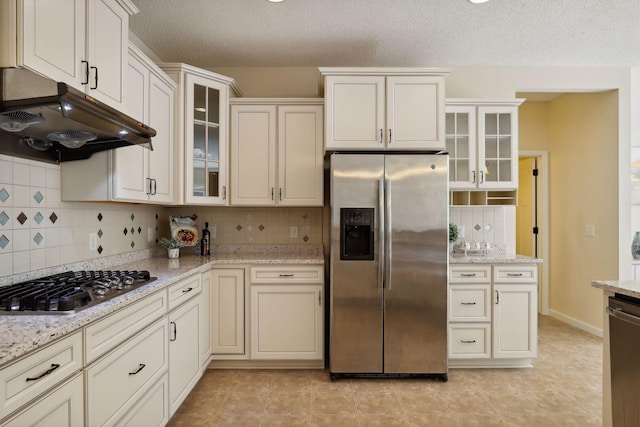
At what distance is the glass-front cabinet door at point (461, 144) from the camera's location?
10.5ft

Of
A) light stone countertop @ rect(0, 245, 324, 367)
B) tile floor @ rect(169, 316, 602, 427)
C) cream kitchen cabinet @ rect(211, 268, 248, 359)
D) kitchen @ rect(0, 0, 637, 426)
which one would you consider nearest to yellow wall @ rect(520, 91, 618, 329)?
kitchen @ rect(0, 0, 637, 426)

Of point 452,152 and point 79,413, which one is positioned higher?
point 452,152

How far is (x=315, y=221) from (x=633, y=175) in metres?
3.35

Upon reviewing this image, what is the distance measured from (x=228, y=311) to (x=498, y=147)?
2785 millimetres

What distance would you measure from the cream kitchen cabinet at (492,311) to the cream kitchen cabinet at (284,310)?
113 centimetres

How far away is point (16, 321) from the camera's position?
1203 millimetres

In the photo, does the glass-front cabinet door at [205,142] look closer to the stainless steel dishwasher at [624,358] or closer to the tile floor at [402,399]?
the tile floor at [402,399]

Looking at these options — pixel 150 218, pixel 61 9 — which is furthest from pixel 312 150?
pixel 61 9

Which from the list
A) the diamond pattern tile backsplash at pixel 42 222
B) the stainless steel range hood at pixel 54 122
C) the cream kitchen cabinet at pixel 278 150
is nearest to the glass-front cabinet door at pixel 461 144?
the cream kitchen cabinet at pixel 278 150

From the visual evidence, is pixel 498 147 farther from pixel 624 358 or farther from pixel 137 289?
pixel 137 289

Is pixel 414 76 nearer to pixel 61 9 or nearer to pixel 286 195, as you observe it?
pixel 286 195

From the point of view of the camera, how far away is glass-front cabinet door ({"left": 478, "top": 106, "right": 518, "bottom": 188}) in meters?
3.20

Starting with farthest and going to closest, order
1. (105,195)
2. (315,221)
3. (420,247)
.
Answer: (315,221)
(420,247)
(105,195)

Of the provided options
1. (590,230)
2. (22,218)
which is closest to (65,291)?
(22,218)
